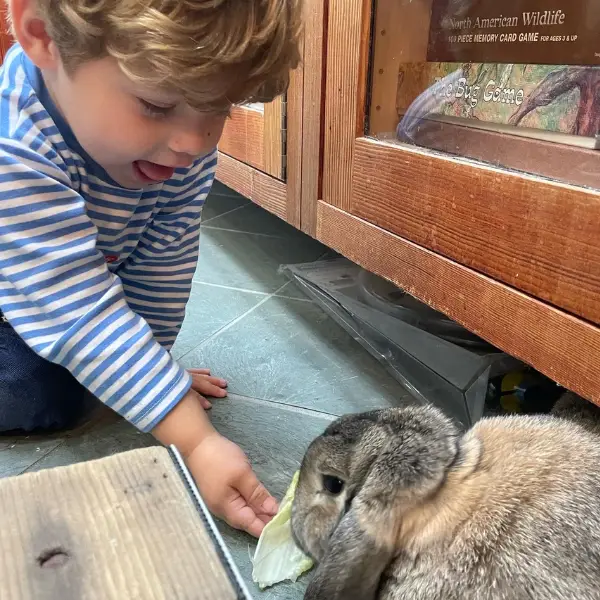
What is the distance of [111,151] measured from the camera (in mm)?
→ 793

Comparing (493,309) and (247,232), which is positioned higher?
(493,309)

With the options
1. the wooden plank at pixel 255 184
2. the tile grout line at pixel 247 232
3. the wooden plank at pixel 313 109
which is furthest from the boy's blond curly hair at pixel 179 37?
the tile grout line at pixel 247 232

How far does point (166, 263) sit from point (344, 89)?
394 mm

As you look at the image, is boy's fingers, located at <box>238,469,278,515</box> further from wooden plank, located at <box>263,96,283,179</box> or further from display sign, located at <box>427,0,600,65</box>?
wooden plank, located at <box>263,96,283,179</box>

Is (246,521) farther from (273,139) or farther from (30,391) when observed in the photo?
(273,139)

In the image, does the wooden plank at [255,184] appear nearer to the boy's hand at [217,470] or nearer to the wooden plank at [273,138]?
the wooden plank at [273,138]

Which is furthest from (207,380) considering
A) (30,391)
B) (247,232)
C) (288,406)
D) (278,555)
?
(247,232)

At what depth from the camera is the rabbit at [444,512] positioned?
53 cm

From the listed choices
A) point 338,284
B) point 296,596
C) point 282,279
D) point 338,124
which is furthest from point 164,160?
point 282,279

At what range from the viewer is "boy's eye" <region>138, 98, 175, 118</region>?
72cm

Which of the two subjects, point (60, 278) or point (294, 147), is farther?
point (294, 147)

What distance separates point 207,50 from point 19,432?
1.88 ft

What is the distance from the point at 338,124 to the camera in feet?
3.55

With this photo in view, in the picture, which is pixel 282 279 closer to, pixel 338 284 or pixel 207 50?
pixel 338 284
